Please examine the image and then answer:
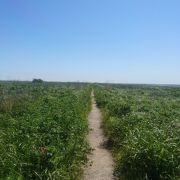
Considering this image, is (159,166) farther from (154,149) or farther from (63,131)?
(63,131)

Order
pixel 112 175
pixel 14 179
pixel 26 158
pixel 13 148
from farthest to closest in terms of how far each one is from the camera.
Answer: pixel 112 175 < pixel 13 148 < pixel 26 158 < pixel 14 179

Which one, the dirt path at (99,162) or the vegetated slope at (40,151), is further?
the dirt path at (99,162)

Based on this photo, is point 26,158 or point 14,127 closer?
point 26,158

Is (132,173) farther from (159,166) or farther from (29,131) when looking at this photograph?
(29,131)

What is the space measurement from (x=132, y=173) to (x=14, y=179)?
3.28 m

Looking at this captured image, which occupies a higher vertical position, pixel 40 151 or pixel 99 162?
pixel 40 151

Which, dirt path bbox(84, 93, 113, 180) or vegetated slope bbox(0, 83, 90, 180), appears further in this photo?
dirt path bbox(84, 93, 113, 180)

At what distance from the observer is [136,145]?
908cm

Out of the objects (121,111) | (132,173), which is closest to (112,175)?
(132,173)

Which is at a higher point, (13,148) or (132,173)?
(13,148)

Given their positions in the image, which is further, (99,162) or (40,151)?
(99,162)

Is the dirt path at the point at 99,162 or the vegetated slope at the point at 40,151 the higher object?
the vegetated slope at the point at 40,151

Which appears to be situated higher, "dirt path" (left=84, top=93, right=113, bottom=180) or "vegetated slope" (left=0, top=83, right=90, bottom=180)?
"vegetated slope" (left=0, top=83, right=90, bottom=180)

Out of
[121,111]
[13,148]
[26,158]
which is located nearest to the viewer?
[26,158]
